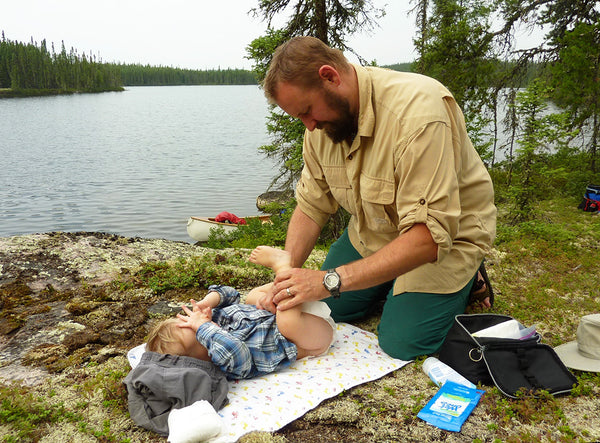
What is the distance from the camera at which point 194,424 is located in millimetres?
2453

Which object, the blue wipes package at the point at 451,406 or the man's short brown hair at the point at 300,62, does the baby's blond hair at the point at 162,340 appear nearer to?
the blue wipes package at the point at 451,406

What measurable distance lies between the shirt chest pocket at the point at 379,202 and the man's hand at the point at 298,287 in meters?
0.70

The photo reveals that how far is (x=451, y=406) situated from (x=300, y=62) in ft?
7.68

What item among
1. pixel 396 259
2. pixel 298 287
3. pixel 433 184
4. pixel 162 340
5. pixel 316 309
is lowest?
pixel 162 340

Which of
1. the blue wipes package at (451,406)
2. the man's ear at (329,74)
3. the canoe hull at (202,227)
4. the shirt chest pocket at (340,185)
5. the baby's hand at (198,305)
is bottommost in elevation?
the canoe hull at (202,227)

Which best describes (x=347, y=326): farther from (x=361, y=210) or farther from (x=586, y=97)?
(x=586, y=97)

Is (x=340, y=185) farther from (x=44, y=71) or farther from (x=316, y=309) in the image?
(x=44, y=71)

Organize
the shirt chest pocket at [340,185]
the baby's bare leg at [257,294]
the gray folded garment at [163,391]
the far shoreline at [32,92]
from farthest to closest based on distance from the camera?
the far shoreline at [32,92] < the baby's bare leg at [257,294] < the shirt chest pocket at [340,185] < the gray folded garment at [163,391]

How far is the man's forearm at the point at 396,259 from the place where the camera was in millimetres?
2842

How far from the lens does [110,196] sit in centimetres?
1875

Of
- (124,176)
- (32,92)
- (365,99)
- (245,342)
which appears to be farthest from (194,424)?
(32,92)

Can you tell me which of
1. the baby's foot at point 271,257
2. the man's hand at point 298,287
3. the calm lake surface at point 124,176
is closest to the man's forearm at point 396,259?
the man's hand at point 298,287

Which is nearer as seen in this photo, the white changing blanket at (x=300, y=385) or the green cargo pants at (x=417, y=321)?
the white changing blanket at (x=300, y=385)

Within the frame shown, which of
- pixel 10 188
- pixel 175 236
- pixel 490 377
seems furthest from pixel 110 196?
pixel 490 377
